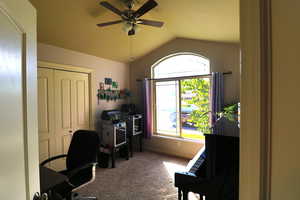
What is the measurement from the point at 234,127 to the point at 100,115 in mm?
3014

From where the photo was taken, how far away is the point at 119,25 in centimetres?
288

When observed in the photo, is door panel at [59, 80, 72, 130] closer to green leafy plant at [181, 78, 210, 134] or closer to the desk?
the desk

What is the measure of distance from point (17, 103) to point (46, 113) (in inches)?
96.9

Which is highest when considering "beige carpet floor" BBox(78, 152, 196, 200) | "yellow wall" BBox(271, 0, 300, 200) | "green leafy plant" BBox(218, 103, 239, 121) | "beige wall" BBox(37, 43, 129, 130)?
"beige wall" BBox(37, 43, 129, 130)

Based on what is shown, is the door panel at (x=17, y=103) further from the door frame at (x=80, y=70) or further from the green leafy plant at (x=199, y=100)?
the green leafy plant at (x=199, y=100)

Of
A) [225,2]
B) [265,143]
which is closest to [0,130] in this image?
[265,143]

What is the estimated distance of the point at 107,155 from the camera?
3.29 m

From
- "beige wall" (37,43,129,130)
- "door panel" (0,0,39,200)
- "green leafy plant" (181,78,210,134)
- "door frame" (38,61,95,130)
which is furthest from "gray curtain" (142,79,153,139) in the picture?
"door panel" (0,0,39,200)

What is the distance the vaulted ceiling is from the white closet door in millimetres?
636

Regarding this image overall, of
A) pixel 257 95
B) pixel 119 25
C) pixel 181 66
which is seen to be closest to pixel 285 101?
pixel 257 95

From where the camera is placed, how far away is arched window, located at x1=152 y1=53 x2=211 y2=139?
12.0 ft

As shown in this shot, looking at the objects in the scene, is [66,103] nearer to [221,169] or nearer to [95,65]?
[95,65]

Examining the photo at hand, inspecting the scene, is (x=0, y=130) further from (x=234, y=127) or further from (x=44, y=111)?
(x=44, y=111)

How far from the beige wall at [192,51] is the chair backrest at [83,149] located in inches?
95.0
